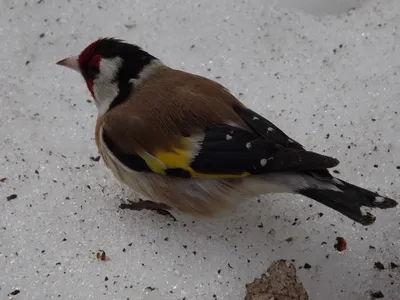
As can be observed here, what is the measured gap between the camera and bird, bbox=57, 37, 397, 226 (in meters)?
2.49

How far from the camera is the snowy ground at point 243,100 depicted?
8.57 feet

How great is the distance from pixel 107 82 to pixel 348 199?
1312 mm

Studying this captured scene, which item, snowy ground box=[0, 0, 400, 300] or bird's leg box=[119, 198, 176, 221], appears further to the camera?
bird's leg box=[119, 198, 176, 221]

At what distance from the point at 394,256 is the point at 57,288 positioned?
1473 millimetres

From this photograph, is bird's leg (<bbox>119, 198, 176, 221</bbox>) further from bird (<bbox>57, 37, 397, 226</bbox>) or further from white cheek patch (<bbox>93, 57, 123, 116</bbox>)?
white cheek patch (<bbox>93, 57, 123, 116</bbox>)

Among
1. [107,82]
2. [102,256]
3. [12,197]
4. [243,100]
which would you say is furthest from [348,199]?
[12,197]

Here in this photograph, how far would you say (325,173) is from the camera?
100 inches

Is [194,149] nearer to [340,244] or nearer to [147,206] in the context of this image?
[147,206]

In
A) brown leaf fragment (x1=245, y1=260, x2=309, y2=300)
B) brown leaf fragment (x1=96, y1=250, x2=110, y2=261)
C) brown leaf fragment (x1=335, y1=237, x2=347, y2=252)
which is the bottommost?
brown leaf fragment (x1=96, y1=250, x2=110, y2=261)

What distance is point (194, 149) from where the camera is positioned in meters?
2.59

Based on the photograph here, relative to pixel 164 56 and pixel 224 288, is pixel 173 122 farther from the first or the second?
pixel 164 56

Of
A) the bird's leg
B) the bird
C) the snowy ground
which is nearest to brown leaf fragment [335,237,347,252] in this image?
the snowy ground

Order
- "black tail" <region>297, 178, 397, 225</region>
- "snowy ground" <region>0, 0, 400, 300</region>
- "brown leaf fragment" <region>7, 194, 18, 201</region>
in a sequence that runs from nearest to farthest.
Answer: "black tail" <region>297, 178, 397, 225</region> < "snowy ground" <region>0, 0, 400, 300</region> < "brown leaf fragment" <region>7, 194, 18, 201</region>

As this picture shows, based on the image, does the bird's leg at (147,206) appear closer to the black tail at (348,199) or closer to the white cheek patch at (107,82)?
the white cheek patch at (107,82)
